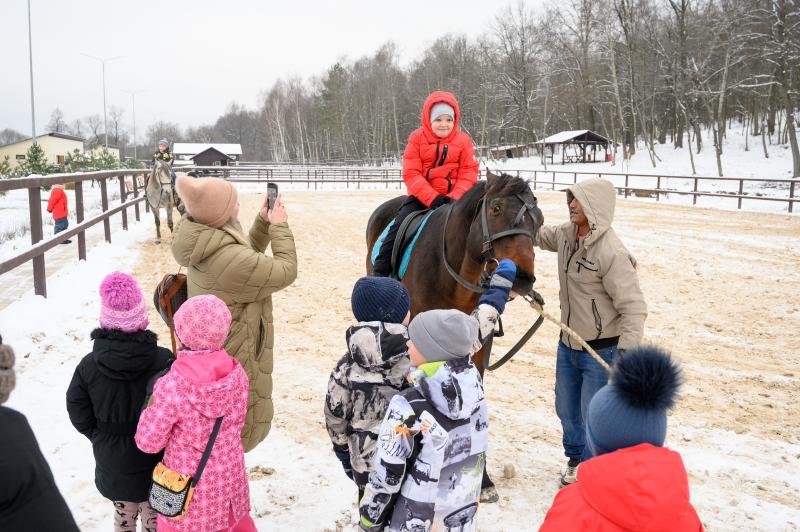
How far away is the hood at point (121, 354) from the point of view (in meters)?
2.21

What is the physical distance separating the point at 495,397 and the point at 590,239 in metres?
2.18

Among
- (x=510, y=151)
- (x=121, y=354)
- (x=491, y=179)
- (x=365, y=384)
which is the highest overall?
(x=510, y=151)

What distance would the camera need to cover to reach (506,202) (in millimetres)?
3586

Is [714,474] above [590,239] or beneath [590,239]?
beneath

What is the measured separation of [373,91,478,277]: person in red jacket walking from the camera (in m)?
4.84

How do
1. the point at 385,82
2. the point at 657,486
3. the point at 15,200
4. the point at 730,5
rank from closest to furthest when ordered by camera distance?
the point at 657,486 < the point at 15,200 < the point at 730,5 < the point at 385,82

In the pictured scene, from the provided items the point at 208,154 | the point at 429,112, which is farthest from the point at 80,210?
the point at 208,154

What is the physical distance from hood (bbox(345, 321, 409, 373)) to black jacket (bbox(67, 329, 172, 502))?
874 millimetres

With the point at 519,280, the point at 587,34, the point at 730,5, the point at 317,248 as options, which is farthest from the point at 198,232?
the point at 587,34

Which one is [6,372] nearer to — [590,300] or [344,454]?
[344,454]

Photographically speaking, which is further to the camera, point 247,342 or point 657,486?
point 247,342

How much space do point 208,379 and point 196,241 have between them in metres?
0.81

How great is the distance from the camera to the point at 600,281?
3.36 meters

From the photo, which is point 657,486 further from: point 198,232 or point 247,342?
point 198,232
